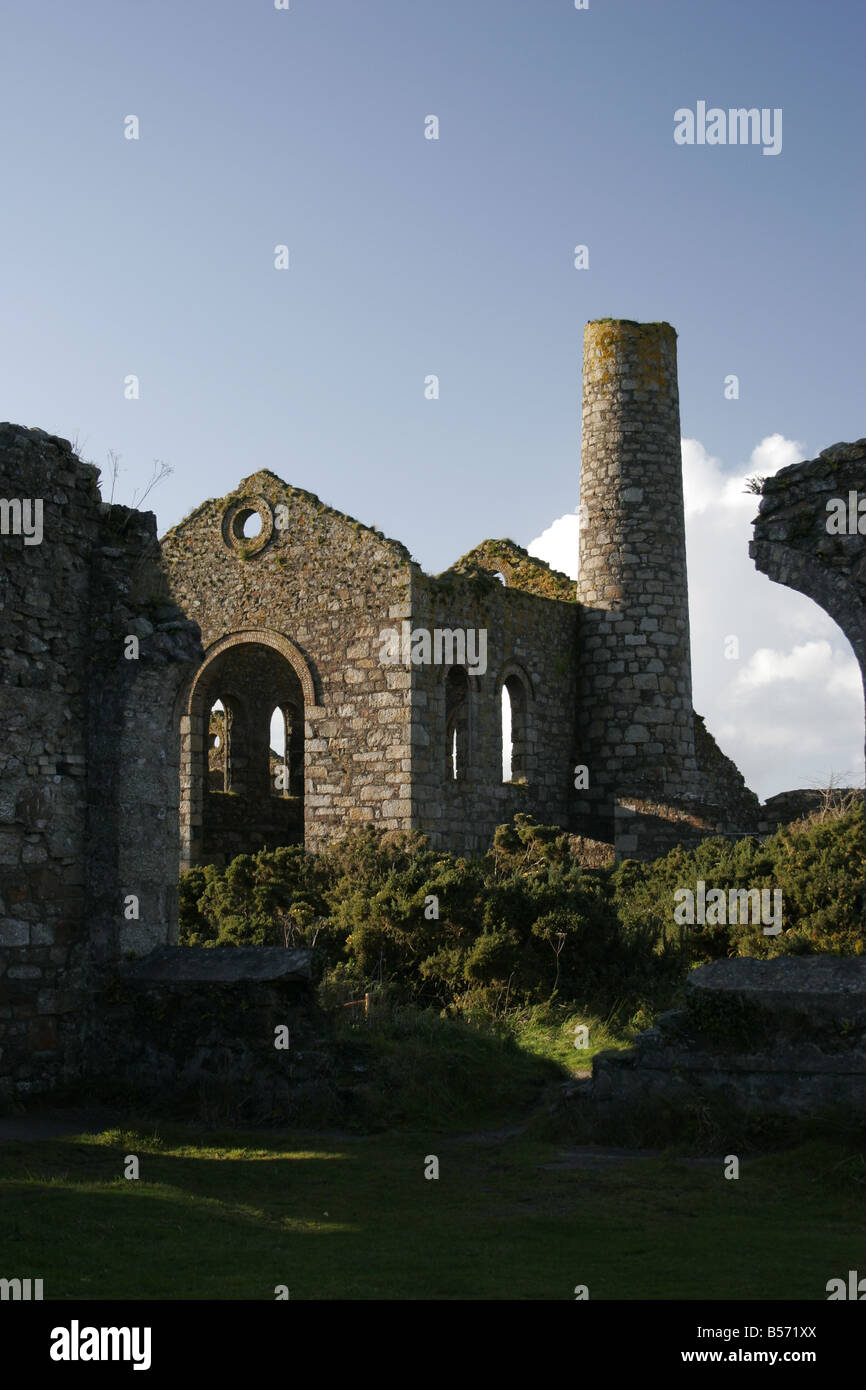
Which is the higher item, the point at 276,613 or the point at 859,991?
the point at 276,613

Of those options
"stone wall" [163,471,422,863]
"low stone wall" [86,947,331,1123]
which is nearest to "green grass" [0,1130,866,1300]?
"low stone wall" [86,947,331,1123]

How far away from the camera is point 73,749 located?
11.1m

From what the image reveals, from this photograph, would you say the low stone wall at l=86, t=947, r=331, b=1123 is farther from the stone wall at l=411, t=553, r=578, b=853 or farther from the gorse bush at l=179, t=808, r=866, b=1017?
the stone wall at l=411, t=553, r=578, b=853

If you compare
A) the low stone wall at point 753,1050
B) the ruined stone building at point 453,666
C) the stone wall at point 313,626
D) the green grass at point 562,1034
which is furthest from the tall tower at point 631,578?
the low stone wall at point 753,1050

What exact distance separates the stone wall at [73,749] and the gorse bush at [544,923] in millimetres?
4384

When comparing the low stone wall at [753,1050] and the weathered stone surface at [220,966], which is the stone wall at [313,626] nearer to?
the weathered stone surface at [220,966]

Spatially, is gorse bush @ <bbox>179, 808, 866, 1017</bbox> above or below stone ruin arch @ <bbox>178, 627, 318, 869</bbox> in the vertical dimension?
below

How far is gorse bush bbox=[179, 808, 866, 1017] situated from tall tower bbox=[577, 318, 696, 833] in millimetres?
3904

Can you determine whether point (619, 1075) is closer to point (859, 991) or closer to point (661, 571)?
point (859, 991)

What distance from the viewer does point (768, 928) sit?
15391 mm

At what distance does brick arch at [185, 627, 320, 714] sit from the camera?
20609mm

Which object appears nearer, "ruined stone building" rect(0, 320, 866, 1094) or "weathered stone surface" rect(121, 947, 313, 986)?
"weathered stone surface" rect(121, 947, 313, 986)
